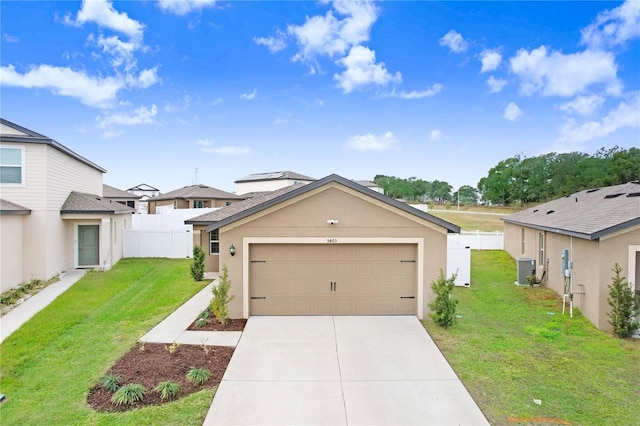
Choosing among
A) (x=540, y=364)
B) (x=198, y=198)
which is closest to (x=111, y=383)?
(x=540, y=364)

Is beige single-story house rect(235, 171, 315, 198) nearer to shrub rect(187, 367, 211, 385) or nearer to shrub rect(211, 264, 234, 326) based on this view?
shrub rect(211, 264, 234, 326)

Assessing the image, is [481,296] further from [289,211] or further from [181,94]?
[181,94]

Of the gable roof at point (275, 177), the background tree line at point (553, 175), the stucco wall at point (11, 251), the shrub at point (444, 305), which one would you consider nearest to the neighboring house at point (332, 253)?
the shrub at point (444, 305)

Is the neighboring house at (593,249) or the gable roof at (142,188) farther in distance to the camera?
the gable roof at (142,188)

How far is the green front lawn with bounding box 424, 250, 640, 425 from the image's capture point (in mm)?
5395

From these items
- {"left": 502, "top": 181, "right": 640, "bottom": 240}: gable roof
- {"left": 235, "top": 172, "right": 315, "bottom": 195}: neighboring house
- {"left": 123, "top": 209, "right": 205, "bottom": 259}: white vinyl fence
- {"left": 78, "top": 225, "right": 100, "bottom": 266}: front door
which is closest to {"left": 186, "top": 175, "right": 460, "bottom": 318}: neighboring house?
{"left": 502, "top": 181, "right": 640, "bottom": 240}: gable roof

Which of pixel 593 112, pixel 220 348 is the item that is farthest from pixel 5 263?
pixel 593 112

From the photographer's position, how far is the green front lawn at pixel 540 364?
17.7ft

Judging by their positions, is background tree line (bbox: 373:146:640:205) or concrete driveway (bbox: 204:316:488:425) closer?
concrete driveway (bbox: 204:316:488:425)

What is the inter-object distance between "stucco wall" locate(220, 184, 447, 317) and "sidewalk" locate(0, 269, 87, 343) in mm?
5329

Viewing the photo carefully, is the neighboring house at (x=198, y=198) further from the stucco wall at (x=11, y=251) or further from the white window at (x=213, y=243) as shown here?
the stucco wall at (x=11, y=251)

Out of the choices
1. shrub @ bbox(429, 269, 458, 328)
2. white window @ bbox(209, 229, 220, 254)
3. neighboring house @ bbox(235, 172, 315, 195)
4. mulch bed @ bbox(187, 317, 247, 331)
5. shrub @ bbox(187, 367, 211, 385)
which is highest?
neighboring house @ bbox(235, 172, 315, 195)

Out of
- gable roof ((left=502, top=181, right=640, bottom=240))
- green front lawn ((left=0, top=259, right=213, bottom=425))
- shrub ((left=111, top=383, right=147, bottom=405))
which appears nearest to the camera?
green front lawn ((left=0, top=259, right=213, bottom=425))

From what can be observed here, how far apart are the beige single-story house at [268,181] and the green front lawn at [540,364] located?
3885 centimetres
